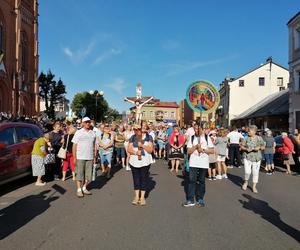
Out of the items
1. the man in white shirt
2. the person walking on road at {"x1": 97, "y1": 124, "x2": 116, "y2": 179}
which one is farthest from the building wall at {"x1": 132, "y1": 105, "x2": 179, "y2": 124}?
the person walking on road at {"x1": 97, "y1": 124, "x2": 116, "y2": 179}

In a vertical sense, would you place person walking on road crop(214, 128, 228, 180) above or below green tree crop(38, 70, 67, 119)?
below

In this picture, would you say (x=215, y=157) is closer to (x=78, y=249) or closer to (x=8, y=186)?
(x=8, y=186)

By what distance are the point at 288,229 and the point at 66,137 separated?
7.06 meters

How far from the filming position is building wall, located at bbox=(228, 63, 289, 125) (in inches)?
1976

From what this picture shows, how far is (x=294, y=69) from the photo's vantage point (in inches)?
1062

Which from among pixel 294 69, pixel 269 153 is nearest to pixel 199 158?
pixel 269 153

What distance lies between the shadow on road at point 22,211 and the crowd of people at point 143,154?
2.85 feet

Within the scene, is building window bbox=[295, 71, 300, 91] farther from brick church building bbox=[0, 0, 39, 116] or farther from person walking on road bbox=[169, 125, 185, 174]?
brick church building bbox=[0, 0, 39, 116]

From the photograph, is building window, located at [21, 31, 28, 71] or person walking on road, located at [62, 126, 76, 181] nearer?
person walking on road, located at [62, 126, 76, 181]

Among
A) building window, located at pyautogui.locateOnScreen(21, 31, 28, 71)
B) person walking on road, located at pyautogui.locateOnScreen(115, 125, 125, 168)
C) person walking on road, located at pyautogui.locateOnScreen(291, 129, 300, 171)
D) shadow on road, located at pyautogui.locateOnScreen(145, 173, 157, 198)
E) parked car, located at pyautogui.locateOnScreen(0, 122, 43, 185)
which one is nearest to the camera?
parked car, located at pyautogui.locateOnScreen(0, 122, 43, 185)

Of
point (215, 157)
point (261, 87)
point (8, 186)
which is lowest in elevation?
point (8, 186)

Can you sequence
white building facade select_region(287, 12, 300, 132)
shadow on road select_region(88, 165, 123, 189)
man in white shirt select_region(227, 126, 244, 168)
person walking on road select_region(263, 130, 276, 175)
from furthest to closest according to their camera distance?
white building facade select_region(287, 12, 300, 132) < man in white shirt select_region(227, 126, 244, 168) < person walking on road select_region(263, 130, 276, 175) < shadow on road select_region(88, 165, 123, 189)

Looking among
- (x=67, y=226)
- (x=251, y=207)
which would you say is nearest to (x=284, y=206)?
(x=251, y=207)

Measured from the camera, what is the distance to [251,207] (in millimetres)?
7277
